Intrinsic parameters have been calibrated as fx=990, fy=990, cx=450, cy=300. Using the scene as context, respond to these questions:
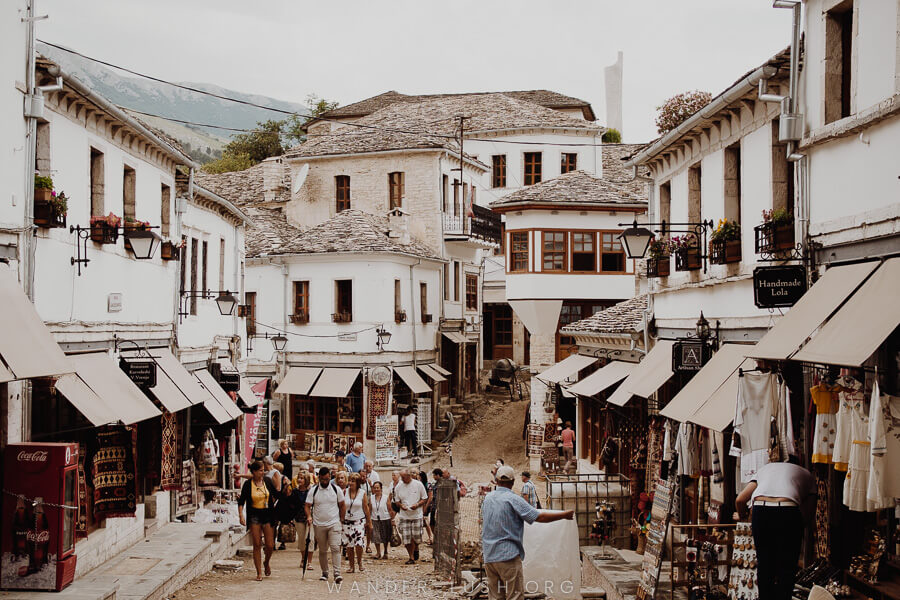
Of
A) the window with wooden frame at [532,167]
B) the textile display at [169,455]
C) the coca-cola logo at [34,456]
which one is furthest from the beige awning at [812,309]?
→ the window with wooden frame at [532,167]

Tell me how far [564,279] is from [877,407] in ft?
77.4

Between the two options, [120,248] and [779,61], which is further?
[120,248]

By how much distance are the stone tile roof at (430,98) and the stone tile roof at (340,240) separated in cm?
1823

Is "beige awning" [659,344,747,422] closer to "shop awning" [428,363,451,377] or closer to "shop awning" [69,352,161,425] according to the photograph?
"shop awning" [69,352,161,425]

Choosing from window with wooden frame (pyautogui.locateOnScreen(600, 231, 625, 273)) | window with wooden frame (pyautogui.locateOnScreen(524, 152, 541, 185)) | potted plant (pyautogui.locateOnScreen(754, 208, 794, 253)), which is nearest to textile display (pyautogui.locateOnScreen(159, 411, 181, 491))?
potted plant (pyautogui.locateOnScreen(754, 208, 794, 253))

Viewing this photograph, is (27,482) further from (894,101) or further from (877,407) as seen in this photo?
(894,101)

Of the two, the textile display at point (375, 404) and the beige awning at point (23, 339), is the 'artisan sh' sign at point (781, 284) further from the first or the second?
the textile display at point (375, 404)

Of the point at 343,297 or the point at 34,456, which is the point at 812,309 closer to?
the point at 34,456

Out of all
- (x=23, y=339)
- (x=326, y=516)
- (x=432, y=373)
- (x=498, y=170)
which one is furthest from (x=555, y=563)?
(x=498, y=170)

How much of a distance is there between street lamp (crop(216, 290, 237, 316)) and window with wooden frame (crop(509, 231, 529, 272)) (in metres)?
11.2

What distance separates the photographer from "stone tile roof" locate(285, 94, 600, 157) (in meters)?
38.6

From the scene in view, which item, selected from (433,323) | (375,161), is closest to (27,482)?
(433,323)

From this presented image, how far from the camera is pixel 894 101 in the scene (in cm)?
838

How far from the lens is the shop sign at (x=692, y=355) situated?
13.8m
